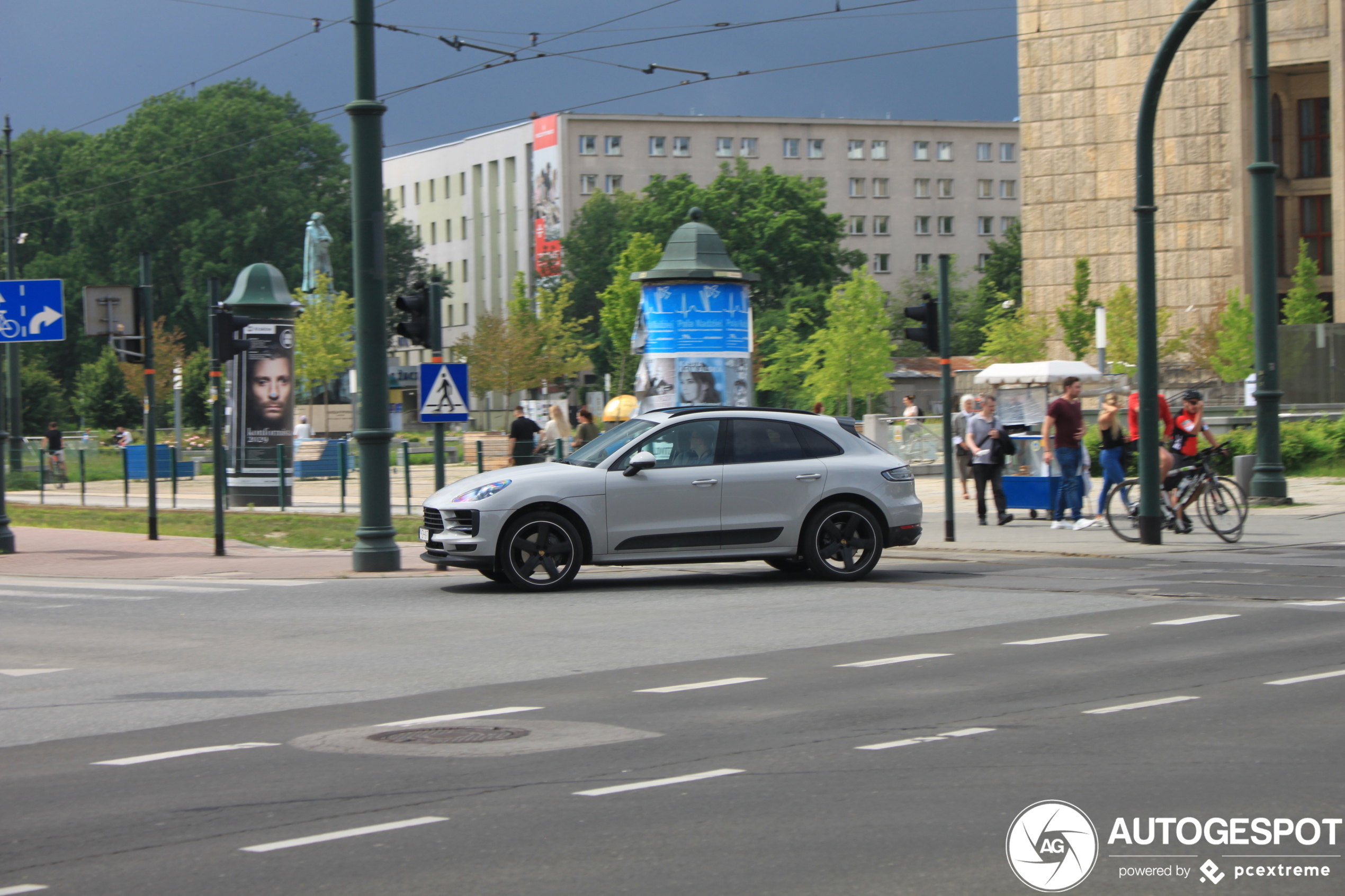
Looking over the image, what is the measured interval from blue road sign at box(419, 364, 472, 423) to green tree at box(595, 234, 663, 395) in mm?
47539

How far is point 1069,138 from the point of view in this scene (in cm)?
7356

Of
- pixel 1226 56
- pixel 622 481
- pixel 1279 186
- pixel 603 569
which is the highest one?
pixel 1226 56

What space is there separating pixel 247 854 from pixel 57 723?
126 inches

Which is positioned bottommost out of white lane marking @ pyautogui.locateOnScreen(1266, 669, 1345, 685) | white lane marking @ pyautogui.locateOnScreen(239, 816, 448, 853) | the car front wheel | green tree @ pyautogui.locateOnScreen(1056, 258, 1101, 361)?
white lane marking @ pyautogui.locateOnScreen(1266, 669, 1345, 685)

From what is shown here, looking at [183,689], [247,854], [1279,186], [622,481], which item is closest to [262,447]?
[622,481]

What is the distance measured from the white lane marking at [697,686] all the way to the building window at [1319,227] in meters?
65.6

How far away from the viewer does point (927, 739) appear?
6781 mm

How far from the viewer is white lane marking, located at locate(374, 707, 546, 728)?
743 centimetres

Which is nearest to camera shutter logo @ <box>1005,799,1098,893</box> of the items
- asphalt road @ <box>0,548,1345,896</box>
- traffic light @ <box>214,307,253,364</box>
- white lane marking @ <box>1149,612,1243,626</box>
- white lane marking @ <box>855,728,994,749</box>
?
asphalt road @ <box>0,548,1345,896</box>

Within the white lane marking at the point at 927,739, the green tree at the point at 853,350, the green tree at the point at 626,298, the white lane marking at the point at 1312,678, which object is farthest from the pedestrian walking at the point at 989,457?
the green tree at the point at 626,298

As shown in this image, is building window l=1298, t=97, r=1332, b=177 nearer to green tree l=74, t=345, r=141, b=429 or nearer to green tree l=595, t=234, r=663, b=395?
green tree l=595, t=234, r=663, b=395

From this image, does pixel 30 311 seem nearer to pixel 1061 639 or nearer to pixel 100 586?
pixel 100 586

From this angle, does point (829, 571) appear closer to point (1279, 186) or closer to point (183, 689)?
point (183, 689)

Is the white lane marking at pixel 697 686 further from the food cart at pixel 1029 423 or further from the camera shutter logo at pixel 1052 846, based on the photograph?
the food cart at pixel 1029 423
